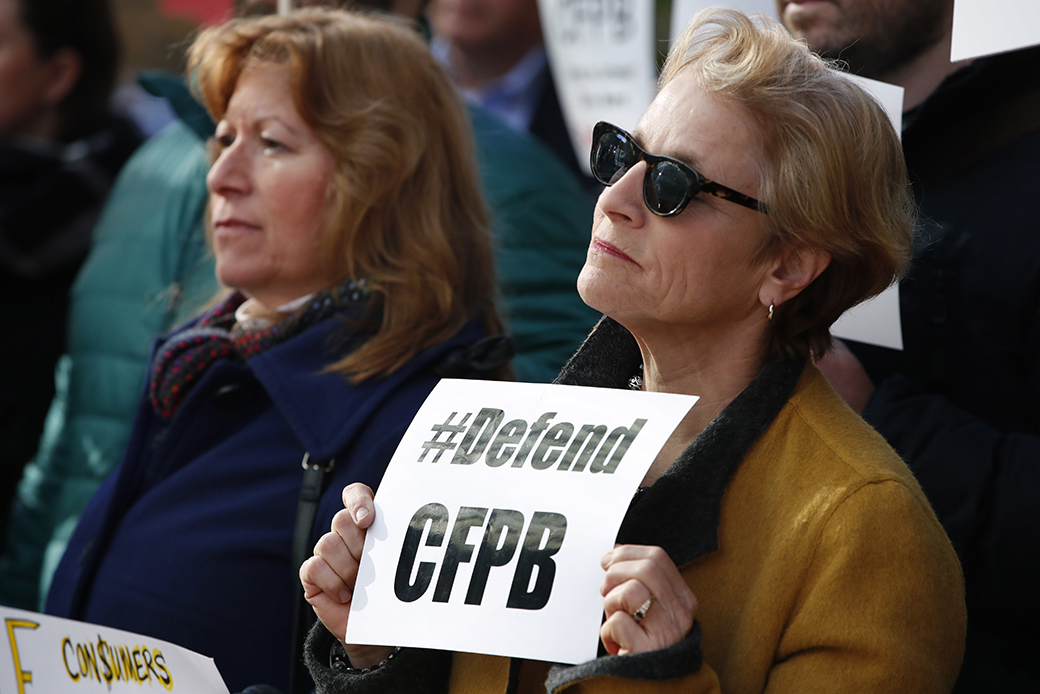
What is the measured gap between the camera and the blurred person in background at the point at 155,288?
3.24m

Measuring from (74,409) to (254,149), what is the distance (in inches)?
53.3

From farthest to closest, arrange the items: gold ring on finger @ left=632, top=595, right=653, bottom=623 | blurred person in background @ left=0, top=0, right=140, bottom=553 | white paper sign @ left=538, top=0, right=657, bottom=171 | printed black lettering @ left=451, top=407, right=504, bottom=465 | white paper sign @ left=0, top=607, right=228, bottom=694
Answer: blurred person in background @ left=0, top=0, right=140, bottom=553, white paper sign @ left=538, top=0, right=657, bottom=171, white paper sign @ left=0, top=607, right=228, bottom=694, printed black lettering @ left=451, top=407, right=504, bottom=465, gold ring on finger @ left=632, top=595, right=653, bottom=623

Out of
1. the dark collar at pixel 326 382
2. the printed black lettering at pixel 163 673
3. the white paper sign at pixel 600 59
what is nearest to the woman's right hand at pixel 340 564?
the printed black lettering at pixel 163 673

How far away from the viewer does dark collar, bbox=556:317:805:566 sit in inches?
61.7

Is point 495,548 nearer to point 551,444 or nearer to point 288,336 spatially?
point 551,444

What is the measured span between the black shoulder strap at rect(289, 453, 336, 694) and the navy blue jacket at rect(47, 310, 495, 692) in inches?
0.7

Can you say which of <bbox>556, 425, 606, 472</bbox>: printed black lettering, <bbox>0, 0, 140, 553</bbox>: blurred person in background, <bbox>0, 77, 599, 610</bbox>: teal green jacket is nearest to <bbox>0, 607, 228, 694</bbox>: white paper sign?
<bbox>556, 425, 606, 472</bbox>: printed black lettering

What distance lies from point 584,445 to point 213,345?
1258 millimetres

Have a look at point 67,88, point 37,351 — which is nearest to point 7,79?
point 67,88

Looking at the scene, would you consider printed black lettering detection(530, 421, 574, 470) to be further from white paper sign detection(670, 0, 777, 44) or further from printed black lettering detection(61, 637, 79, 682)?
white paper sign detection(670, 0, 777, 44)

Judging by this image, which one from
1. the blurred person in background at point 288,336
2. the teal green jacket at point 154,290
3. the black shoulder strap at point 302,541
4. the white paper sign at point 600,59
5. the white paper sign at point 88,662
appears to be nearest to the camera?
the white paper sign at point 88,662

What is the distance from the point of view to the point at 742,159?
1689 millimetres

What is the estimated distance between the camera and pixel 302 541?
6.97 feet

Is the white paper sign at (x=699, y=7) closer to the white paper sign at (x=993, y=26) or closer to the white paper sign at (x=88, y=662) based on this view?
the white paper sign at (x=993, y=26)
